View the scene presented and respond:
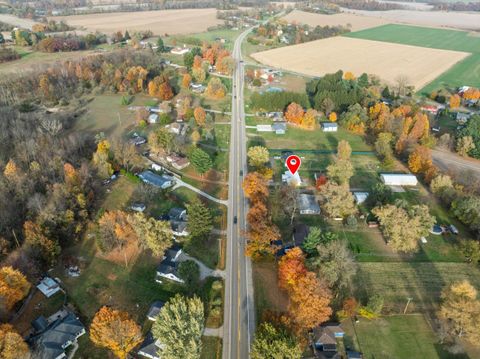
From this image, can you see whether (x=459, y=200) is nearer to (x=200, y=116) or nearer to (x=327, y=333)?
(x=327, y=333)

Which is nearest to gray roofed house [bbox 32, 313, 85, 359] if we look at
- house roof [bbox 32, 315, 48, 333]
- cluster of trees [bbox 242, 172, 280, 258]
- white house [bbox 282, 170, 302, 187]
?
house roof [bbox 32, 315, 48, 333]

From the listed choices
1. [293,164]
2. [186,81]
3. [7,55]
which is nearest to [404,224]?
[293,164]

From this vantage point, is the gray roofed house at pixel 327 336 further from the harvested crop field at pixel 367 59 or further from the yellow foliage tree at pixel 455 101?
the harvested crop field at pixel 367 59

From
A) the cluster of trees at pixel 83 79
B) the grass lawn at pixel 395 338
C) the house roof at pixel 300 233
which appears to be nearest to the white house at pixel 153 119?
the cluster of trees at pixel 83 79

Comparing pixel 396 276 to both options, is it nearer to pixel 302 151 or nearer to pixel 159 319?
pixel 159 319

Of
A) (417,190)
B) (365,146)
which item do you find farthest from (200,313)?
(365,146)
